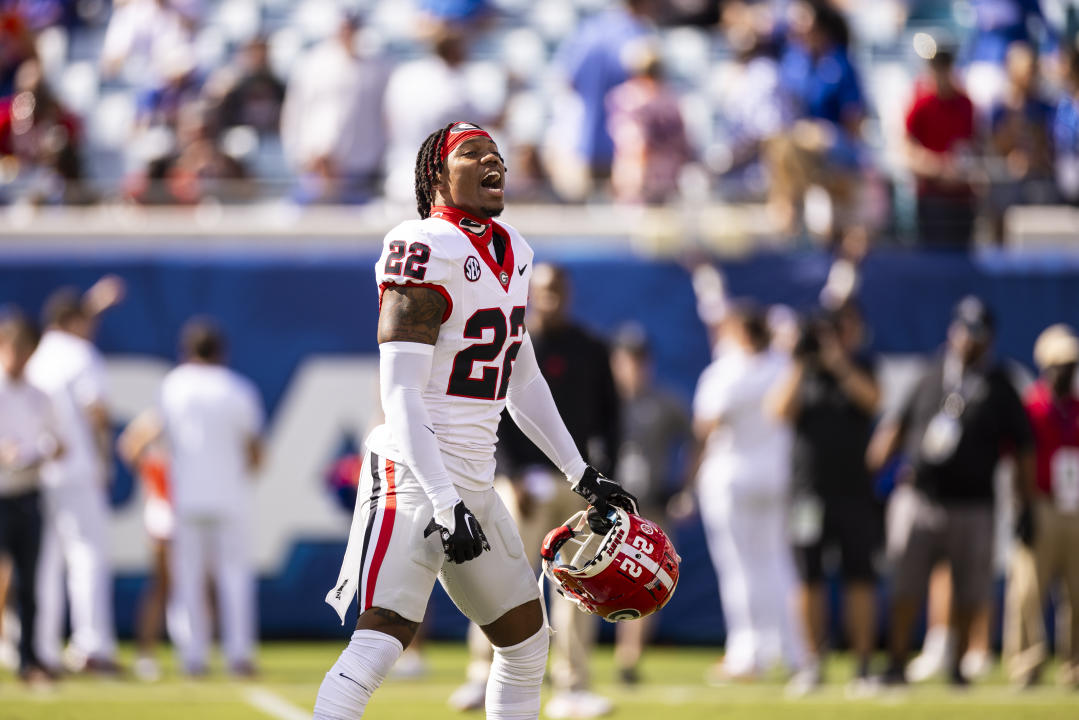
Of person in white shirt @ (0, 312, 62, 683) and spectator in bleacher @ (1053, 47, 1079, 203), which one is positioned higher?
spectator in bleacher @ (1053, 47, 1079, 203)

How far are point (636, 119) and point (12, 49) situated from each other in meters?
5.89

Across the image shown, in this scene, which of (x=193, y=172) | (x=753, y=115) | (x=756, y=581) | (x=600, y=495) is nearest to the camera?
(x=600, y=495)

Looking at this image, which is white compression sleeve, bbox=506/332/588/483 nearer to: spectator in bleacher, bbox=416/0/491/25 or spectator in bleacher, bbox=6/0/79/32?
spectator in bleacher, bbox=416/0/491/25

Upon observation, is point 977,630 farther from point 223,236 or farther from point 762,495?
point 223,236

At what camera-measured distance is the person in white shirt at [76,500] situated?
394 inches

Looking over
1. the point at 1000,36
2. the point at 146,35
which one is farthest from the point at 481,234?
the point at 146,35

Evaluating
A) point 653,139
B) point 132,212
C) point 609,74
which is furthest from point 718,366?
point 132,212

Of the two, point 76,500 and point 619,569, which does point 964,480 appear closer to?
point 619,569

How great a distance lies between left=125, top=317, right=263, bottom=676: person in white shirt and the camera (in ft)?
33.1

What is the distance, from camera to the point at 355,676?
490 centimetres

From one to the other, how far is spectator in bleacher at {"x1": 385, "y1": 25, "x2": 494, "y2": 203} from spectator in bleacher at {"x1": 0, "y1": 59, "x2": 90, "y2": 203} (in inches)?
94.9

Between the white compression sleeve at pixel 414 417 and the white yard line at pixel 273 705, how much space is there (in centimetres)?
360

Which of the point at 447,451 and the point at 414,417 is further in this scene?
the point at 447,451

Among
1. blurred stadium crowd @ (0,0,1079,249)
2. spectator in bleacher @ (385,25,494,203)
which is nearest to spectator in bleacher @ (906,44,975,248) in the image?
blurred stadium crowd @ (0,0,1079,249)
